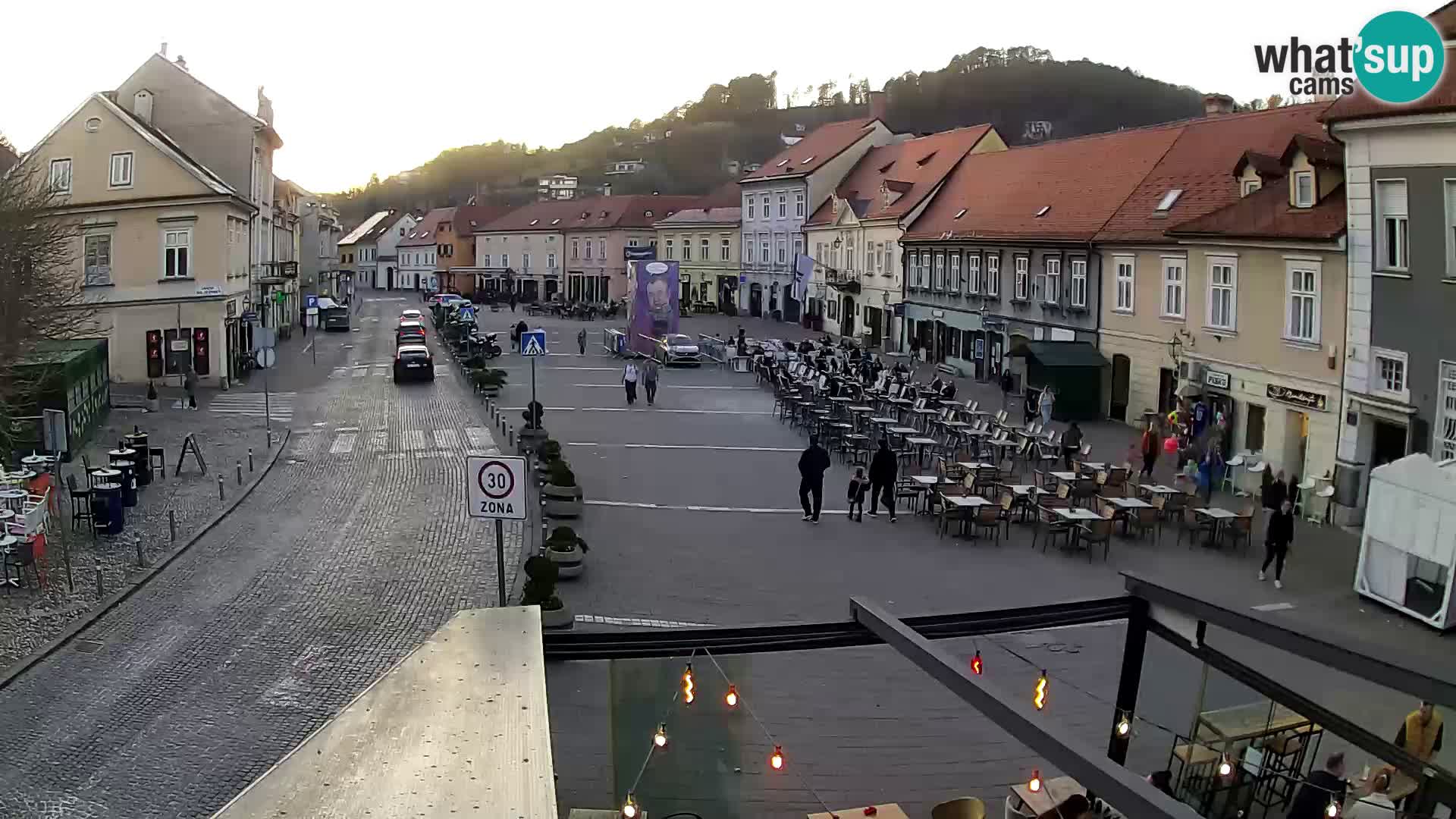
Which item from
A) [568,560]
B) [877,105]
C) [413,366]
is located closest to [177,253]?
[413,366]

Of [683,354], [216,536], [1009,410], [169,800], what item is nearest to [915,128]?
[683,354]

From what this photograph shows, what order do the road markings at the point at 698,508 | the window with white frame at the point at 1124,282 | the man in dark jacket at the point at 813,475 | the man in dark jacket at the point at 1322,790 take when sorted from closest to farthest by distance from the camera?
the man in dark jacket at the point at 1322,790
the man in dark jacket at the point at 813,475
the road markings at the point at 698,508
the window with white frame at the point at 1124,282

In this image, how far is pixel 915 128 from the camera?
126 m

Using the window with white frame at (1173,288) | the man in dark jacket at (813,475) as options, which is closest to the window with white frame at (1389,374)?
the window with white frame at (1173,288)

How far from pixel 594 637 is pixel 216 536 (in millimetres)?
14839

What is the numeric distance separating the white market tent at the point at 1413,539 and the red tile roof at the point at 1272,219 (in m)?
8.22

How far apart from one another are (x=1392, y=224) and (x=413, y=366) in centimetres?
3181

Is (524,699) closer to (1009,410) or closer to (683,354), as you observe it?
(1009,410)

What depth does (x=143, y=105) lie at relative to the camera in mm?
49562

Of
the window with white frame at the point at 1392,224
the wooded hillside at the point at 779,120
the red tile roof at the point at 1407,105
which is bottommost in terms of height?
the window with white frame at the point at 1392,224

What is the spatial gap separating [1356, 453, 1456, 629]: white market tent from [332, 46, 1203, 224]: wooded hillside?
63047 millimetres

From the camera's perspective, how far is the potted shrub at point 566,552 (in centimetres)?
1741

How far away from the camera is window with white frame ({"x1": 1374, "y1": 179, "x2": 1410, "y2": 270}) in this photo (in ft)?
68.7

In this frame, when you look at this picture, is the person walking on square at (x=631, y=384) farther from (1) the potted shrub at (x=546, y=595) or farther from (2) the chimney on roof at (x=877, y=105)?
(2) the chimney on roof at (x=877, y=105)
